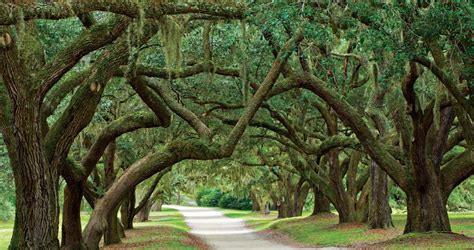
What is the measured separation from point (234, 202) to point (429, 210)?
6638 centimetres

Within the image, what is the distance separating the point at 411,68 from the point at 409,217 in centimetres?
454

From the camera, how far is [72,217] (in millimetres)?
13734

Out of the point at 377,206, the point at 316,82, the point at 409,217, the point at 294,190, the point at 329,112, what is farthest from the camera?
the point at 294,190

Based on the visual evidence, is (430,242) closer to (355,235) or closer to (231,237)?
(355,235)

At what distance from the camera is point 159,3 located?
31.7ft

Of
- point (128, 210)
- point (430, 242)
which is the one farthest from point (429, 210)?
point (128, 210)

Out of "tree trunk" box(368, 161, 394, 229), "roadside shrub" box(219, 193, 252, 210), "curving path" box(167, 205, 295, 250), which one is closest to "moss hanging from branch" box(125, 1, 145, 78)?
"curving path" box(167, 205, 295, 250)

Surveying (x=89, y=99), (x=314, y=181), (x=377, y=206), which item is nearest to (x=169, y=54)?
(x=89, y=99)

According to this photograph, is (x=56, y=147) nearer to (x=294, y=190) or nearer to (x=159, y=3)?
(x=159, y=3)

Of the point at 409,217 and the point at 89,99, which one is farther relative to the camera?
the point at 409,217

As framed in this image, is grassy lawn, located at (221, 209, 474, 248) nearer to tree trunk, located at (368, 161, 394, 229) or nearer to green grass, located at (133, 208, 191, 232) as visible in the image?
tree trunk, located at (368, 161, 394, 229)

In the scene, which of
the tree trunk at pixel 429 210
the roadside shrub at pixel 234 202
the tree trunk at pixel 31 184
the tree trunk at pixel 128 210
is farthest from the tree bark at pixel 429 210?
the roadside shrub at pixel 234 202

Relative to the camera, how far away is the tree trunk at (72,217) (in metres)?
13.1

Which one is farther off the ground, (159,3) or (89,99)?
(159,3)
